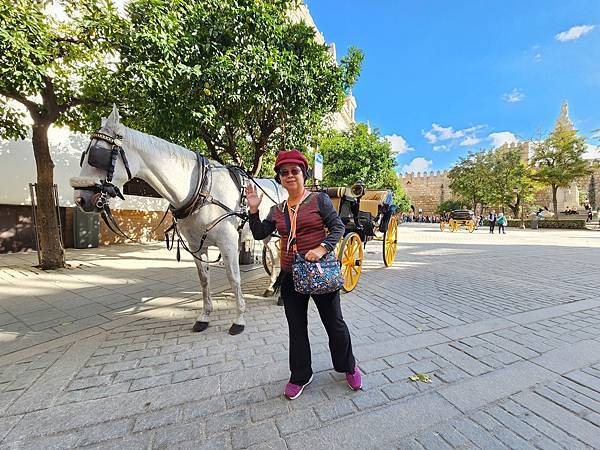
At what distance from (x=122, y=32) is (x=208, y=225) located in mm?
4015

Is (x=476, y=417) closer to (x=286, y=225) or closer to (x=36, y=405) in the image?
(x=286, y=225)

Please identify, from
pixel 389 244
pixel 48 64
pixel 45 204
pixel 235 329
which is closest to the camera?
pixel 235 329

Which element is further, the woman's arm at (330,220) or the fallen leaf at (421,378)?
the fallen leaf at (421,378)

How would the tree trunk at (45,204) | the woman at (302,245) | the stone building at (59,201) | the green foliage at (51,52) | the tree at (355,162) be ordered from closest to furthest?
1. the woman at (302,245)
2. the green foliage at (51,52)
3. the tree trunk at (45,204)
4. the stone building at (59,201)
5. the tree at (355,162)

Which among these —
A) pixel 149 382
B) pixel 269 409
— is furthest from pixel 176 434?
pixel 149 382

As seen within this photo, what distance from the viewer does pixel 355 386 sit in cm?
211

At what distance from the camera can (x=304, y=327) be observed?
82.5 inches

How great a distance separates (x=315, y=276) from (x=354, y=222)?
11.4ft

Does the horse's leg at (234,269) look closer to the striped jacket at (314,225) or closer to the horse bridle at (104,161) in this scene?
the horse bridle at (104,161)

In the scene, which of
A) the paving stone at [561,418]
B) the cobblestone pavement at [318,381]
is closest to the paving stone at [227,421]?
the cobblestone pavement at [318,381]

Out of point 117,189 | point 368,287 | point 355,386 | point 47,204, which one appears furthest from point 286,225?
point 47,204

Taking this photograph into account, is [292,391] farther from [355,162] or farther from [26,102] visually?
[355,162]

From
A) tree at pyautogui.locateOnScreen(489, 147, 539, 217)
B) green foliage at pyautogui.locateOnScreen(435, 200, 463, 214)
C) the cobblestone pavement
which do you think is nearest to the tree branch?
the cobblestone pavement

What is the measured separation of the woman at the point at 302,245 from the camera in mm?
1962
